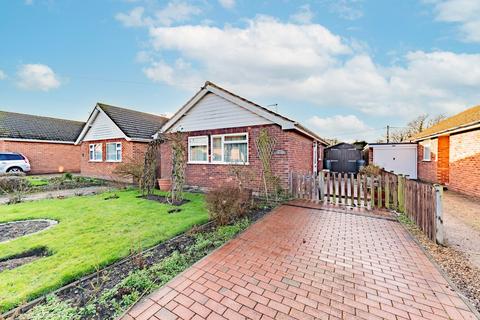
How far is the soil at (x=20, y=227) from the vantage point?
194 inches

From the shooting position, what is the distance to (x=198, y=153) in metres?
11.2

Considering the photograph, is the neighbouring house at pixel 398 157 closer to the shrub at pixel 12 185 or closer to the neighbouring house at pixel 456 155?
the neighbouring house at pixel 456 155

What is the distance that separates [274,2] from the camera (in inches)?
343

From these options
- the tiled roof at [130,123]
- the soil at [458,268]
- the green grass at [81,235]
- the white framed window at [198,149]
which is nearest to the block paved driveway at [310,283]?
the soil at [458,268]

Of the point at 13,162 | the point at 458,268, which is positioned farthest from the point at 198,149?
the point at 13,162

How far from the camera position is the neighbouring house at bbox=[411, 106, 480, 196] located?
9195 mm

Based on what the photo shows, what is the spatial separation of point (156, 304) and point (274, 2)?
36.1 ft

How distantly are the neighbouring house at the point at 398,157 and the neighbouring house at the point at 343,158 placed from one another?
4.47m

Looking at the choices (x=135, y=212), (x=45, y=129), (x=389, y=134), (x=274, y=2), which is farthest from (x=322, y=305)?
(x=389, y=134)

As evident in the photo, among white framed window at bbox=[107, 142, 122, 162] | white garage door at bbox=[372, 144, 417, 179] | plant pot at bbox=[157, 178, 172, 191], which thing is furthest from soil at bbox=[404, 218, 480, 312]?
white framed window at bbox=[107, 142, 122, 162]

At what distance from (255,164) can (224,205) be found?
3.99 m

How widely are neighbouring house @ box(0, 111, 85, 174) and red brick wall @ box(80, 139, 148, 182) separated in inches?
170

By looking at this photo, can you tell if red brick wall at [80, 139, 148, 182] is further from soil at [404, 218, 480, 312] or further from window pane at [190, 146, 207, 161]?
soil at [404, 218, 480, 312]

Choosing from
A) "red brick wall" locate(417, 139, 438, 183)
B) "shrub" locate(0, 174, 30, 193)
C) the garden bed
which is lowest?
the garden bed
